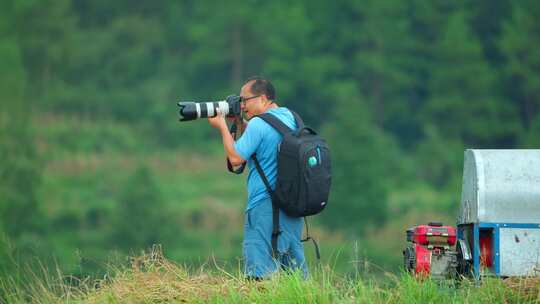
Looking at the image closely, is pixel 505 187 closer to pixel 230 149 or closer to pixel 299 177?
pixel 299 177

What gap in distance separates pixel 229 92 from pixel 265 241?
45461mm

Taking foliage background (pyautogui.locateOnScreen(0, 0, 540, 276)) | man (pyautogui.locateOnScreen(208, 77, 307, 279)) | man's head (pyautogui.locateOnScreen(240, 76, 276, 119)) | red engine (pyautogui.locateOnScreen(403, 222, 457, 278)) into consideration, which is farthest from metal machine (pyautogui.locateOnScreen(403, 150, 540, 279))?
foliage background (pyautogui.locateOnScreen(0, 0, 540, 276))

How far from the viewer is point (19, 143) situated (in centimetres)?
3953

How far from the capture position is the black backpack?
755 cm

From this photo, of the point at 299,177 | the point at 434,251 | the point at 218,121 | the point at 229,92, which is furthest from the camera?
the point at 229,92

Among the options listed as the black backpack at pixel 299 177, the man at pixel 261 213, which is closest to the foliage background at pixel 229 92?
the man at pixel 261 213

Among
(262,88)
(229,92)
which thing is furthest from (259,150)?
(229,92)

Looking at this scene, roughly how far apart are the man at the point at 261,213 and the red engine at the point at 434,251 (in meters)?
0.79

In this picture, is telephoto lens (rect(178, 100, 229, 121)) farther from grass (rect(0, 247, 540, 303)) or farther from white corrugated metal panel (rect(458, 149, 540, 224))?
white corrugated metal panel (rect(458, 149, 540, 224))

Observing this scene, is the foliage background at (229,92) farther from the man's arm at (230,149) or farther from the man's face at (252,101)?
the man's arm at (230,149)

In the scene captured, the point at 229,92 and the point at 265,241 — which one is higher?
the point at 229,92

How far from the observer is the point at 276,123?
774cm

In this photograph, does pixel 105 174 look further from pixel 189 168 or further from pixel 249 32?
pixel 249 32

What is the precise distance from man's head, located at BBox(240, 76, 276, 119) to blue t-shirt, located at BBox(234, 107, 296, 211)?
215 mm
